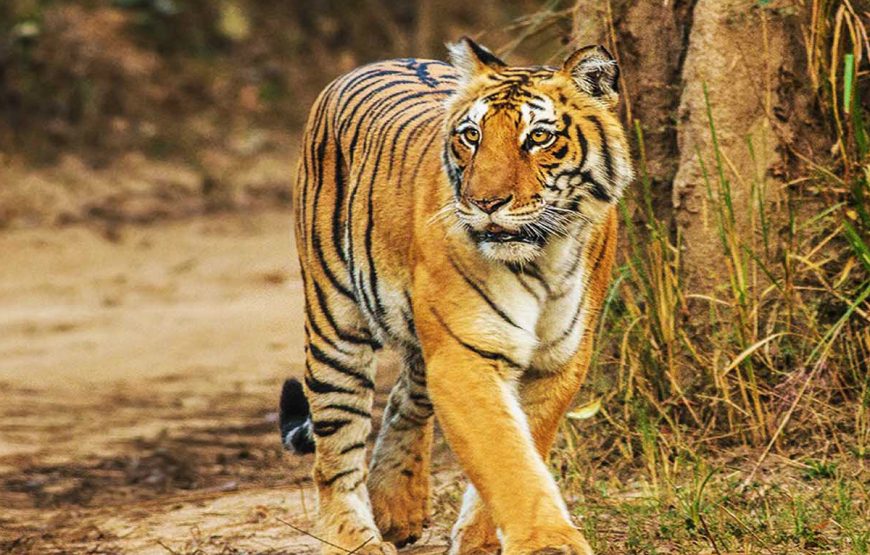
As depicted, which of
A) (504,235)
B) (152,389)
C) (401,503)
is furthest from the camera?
(152,389)

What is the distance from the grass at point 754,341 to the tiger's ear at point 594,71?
3.09ft

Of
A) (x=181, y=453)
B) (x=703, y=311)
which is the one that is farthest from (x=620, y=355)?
(x=181, y=453)

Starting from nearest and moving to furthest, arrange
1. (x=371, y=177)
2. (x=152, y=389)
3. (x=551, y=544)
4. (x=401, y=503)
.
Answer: (x=551, y=544)
(x=371, y=177)
(x=401, y=503)
(x=152, y=389)

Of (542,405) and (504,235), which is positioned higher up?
(504,235)

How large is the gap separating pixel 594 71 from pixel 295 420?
64.9 inches

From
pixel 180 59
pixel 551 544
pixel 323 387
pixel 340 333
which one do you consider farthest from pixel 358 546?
pixel 180 59

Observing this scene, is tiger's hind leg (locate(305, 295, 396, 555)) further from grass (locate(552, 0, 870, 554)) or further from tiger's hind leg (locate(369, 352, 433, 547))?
grass (locate(552, 0, 870, 554))

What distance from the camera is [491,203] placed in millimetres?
3461

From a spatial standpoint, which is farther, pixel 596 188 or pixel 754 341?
pixel 754 341

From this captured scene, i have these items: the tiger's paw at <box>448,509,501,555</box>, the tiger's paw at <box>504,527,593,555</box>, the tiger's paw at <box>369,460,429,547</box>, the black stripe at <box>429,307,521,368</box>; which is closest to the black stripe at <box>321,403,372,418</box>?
the tiger's paw at <box>369,460,429,547</box>

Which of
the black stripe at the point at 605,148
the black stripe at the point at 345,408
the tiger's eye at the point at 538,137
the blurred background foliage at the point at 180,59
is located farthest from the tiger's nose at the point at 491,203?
the blurred background foliage at the point at 180,59

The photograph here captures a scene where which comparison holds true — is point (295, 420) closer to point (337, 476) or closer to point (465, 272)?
point (337, 476)

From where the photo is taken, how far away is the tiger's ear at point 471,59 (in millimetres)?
3783

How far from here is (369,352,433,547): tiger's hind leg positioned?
181 inches
